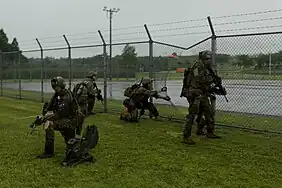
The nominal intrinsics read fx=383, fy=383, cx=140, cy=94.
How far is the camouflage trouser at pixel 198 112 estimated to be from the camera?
293 inches

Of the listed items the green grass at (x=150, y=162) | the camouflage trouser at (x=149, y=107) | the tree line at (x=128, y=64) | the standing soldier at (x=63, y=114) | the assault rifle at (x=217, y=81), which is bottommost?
the green grass at (x=150, y=162)

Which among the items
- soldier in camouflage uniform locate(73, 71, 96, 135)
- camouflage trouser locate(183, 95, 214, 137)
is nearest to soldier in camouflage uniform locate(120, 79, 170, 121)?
soldier in camouflage uniform locate(73, 71, 96, 135)

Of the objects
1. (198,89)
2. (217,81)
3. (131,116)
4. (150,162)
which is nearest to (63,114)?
(150,162)

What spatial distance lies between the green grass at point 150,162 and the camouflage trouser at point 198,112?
0.32 metres

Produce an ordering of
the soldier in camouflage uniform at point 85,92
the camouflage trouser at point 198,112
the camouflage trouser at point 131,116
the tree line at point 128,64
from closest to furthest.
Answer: the camouflage trouser at point 198,112
the tree line at point 128,64
the soldier in camouflage uniform at point 85,92
the camouflage trouser at point 131,116

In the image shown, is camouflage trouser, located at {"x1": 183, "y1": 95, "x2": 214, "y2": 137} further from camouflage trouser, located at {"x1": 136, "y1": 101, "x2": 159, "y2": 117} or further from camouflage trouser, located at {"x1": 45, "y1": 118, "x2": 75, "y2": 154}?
camouflage trouser, located at {"x1": 136, "y1": 101, "x2": 159, "y2": 117}

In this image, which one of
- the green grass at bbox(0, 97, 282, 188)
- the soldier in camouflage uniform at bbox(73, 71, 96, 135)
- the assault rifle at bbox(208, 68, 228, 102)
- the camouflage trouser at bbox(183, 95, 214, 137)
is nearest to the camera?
the green grass at bbox(0, 97, 282, 188)

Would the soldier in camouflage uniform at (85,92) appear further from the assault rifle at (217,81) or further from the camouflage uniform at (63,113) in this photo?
the assault rifle at (217,81)

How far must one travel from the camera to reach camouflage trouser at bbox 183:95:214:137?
7.43 metres

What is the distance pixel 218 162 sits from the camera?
6.12m

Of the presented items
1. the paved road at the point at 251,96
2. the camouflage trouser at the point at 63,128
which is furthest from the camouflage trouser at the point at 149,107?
the camouflage trouser at the point at 63,128

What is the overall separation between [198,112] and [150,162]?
2065mm

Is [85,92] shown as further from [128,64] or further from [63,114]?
[63,114]

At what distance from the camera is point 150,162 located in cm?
605
